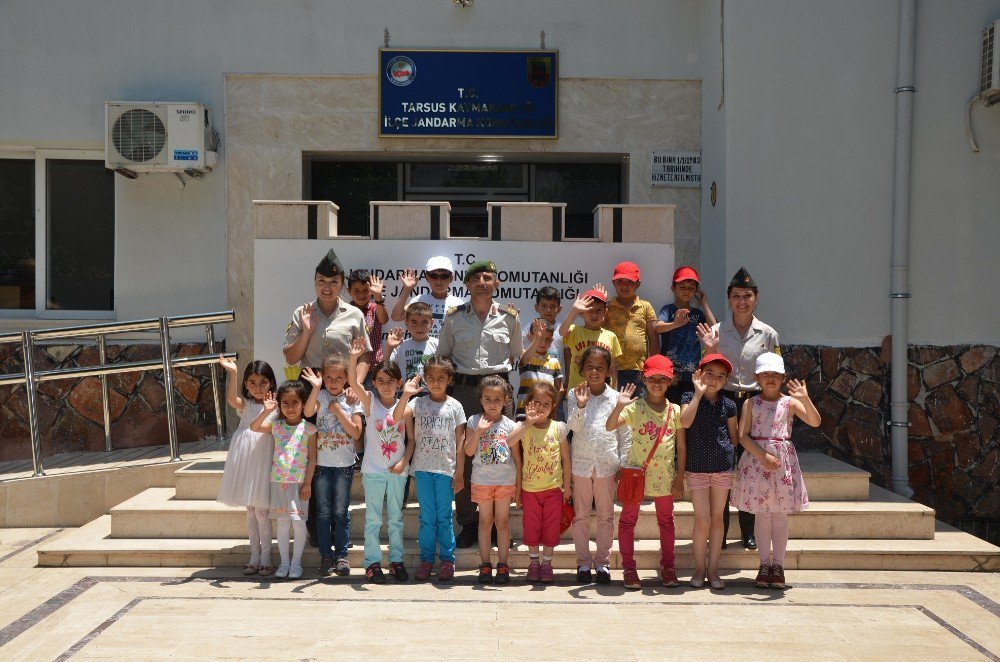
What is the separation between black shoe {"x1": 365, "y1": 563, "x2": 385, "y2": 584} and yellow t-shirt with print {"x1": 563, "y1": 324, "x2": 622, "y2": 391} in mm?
1690

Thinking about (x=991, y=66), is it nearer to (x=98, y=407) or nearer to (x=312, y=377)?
(x=312, y=377)

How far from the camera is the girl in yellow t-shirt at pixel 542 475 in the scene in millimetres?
5508

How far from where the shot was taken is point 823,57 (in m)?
7.88

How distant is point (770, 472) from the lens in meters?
5.53

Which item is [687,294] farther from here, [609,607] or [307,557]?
[307,557]

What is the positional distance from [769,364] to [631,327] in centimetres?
105

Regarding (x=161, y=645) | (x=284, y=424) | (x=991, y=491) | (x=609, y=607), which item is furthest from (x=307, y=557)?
(x=991, y=491)

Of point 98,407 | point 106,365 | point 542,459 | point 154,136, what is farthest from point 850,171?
point 98,407

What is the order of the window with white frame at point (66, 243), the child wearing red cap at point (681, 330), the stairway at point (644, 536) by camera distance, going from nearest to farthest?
the stairway at point (644, 536)
the child wearing red cap at point (681, 330)
the window with white frame at point (66, 243)

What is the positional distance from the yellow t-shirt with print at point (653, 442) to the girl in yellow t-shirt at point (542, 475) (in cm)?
41

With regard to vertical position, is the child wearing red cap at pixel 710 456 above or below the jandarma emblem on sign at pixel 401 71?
below

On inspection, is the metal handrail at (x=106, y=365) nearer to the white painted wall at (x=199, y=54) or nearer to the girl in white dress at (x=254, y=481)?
the white painted wall at (x=199, y=54)

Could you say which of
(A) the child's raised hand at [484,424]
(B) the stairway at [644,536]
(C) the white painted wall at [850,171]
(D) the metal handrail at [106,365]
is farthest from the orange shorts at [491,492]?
(C) the white painted wall at [850,171]

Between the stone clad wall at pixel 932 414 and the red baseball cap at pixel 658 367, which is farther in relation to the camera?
the stone clad wall at pixel 932 414
